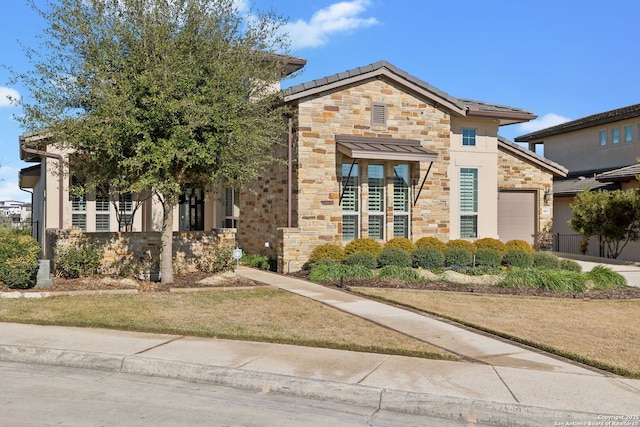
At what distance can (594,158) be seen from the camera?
28000 millimetres

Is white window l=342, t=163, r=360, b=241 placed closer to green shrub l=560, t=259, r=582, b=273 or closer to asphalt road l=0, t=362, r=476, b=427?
green shrub l=560, t=259, r=582, b=273

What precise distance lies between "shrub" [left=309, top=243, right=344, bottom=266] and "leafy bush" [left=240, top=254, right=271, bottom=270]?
1.80 m

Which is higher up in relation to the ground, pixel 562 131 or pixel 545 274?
pixel 562 131

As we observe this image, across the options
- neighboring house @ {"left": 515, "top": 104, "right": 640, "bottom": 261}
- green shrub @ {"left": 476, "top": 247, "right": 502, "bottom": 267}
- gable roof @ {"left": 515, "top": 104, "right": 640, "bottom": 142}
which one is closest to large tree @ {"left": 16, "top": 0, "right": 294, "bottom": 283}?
A: green shrub @ {"left": 476, "top": 247, "right": 502, "bottom": 267}

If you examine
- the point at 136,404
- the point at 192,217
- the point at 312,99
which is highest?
the point at 312,99

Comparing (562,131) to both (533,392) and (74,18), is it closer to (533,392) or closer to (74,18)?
(74,18)

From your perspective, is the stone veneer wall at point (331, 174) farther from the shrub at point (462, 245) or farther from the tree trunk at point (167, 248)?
the tree trunk at point (167, 248)

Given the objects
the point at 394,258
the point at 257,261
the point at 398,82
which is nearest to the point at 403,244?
the point at 394,258

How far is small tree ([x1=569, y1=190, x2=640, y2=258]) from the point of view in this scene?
2011 cm

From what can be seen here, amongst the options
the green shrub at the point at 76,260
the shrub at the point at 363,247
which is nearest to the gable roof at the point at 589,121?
the shrub at the point at 363,247

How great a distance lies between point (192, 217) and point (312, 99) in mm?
8767

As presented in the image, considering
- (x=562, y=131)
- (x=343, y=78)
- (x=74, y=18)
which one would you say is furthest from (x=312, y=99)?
(x=562, y=131)

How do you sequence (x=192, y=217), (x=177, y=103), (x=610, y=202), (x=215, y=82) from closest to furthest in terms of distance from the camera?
(x=177, y=103) < (x=215, y=82) < (x=610, y=202) < (x=192, y=217)

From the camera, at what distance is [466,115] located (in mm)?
18031
